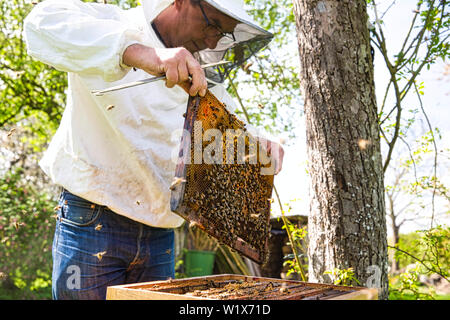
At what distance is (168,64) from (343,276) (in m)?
1.40

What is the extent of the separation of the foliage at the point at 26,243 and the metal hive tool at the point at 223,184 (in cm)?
605

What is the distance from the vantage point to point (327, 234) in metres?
2.38

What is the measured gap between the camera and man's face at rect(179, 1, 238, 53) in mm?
2350

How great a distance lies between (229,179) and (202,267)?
5956mm

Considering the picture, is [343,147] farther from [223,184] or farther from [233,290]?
[233,290]

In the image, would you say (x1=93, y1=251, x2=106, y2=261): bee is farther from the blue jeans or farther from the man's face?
the man's face

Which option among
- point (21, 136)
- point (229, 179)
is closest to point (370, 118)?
point (229, 179)

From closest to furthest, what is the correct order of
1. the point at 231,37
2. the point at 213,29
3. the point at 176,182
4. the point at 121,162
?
the point at 176,182
the point at 121,162
the point at 213,29
the point at 231,37

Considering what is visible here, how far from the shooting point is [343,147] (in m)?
2.36

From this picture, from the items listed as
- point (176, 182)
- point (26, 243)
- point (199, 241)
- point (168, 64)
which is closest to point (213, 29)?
point (168, 64)

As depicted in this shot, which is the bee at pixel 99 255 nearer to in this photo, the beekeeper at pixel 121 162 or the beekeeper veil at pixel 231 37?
the beekeeper at pixel 121 162

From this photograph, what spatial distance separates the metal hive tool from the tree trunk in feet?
1.16

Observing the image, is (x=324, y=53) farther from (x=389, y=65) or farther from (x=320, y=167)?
(x=389, y=65)

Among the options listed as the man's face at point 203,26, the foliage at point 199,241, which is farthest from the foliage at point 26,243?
the man's face at point 203,26
